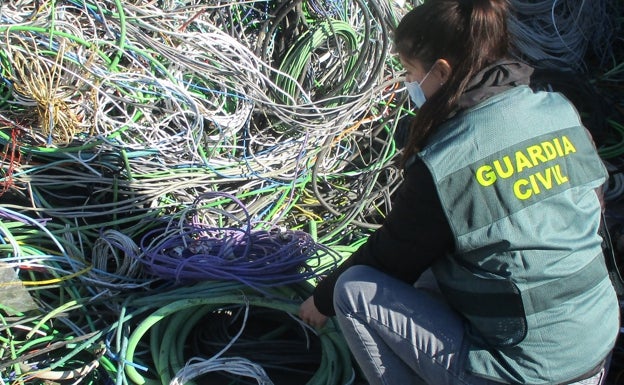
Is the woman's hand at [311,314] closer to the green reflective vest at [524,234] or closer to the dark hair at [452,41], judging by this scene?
the green reflective vest at [524,234]

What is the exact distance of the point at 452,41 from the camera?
1.35m

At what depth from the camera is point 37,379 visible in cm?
186

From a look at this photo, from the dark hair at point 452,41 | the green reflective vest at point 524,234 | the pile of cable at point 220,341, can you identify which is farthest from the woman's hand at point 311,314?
the dark hair at point 452,41

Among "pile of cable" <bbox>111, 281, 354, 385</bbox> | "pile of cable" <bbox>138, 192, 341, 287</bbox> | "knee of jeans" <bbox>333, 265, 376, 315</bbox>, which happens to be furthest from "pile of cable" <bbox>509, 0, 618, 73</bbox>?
"knee of jeans" <bbox>333, 265, 376, 315</bbox>

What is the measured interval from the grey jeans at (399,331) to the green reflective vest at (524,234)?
5 centimetres

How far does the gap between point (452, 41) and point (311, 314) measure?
2.69 ft

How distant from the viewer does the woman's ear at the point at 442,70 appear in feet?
4.50

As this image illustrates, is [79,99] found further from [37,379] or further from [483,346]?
[483,346]

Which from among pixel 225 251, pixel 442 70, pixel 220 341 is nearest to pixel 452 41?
pixel 442 70

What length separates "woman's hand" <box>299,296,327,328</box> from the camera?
5.73ft

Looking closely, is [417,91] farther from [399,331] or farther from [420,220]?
[399,331]

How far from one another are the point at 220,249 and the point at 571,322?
40.4 inches

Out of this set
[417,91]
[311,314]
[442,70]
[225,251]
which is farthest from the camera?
[225,251]

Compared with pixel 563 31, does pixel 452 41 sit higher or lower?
higher
